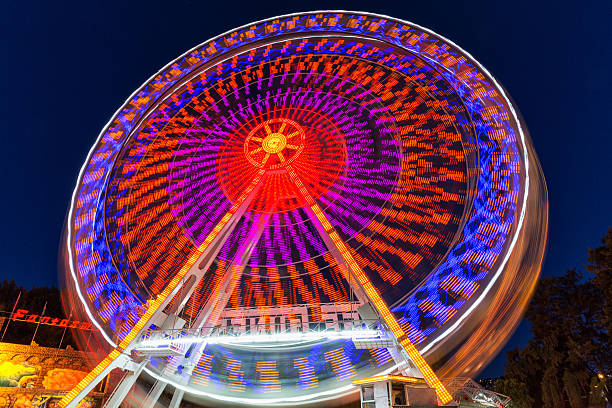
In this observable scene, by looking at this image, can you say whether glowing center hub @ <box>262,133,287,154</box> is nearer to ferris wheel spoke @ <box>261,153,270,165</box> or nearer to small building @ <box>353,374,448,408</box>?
ferris wheel spoke @ <box>261,153,270,165</box>

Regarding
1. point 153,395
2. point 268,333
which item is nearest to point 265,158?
point 268,333

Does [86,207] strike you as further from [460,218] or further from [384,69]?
[460,218]

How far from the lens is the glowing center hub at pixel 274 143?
14750mm

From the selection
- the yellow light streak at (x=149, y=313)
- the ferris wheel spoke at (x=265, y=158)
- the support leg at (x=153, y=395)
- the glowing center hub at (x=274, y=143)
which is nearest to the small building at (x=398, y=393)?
the yellow light streak at (x=149, y=313)

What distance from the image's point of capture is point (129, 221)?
50.1 ft

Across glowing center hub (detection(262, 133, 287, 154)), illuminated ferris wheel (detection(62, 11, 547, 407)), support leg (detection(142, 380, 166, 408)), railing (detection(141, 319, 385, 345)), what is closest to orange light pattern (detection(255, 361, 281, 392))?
illuminated ferris wheel (detection(62, 11, 547, 407))

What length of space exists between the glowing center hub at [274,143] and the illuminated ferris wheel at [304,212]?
82 mm

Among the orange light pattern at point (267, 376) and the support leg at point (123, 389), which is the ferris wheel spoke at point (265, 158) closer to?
the support leg at point (123, 389)

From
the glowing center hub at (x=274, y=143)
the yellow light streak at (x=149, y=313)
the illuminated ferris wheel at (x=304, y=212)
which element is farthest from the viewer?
the glowing center hub at (x=274, y=143)

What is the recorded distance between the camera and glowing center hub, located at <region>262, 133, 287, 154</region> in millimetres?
14734

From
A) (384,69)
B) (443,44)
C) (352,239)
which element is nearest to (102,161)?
(352,239)

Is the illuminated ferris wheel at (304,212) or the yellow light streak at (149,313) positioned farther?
→ the illuminated ferris wheel at (304,212)

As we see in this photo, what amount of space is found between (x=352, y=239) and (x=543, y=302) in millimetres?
17673

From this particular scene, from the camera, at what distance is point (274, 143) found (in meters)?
14.8
